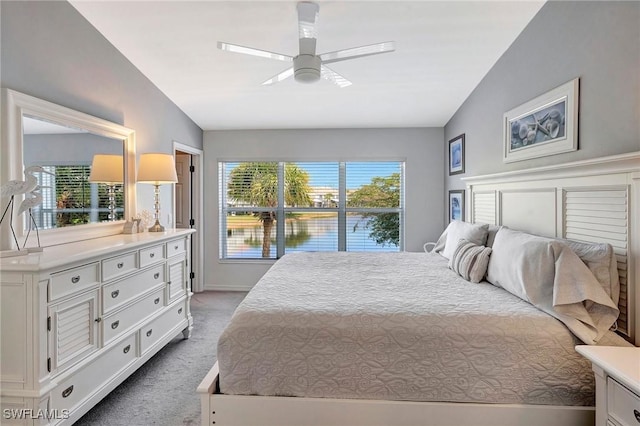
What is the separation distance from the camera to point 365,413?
169 cm

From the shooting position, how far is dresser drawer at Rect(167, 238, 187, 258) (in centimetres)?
305

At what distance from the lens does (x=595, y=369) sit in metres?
1.49

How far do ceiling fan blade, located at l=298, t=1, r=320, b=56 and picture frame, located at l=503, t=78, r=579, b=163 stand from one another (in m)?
1.72

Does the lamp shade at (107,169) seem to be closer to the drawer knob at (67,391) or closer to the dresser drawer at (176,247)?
the dresser drawer at (176,247)

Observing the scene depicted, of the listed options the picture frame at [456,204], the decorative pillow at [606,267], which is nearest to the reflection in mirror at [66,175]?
the decorative pillow at [606,267]

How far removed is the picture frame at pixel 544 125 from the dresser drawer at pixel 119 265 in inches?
122

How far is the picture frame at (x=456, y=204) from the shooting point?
13.6 feet

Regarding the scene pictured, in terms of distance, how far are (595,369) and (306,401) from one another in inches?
50.6

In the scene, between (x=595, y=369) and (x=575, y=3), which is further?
(x=575, y=3)

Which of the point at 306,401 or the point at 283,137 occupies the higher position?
the point at 283,137

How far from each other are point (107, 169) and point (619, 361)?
353 centimetres

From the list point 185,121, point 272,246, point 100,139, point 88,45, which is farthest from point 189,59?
point 272,246

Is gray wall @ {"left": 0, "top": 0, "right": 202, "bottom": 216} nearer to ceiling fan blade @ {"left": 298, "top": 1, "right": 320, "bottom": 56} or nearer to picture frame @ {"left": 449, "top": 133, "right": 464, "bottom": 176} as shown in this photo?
ceiling fan blade @ {"left": 298, "top": 1, "right": 320, "bottom": 56}

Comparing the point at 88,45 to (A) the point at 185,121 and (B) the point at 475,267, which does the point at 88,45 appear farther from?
(B) the point at 475,267
